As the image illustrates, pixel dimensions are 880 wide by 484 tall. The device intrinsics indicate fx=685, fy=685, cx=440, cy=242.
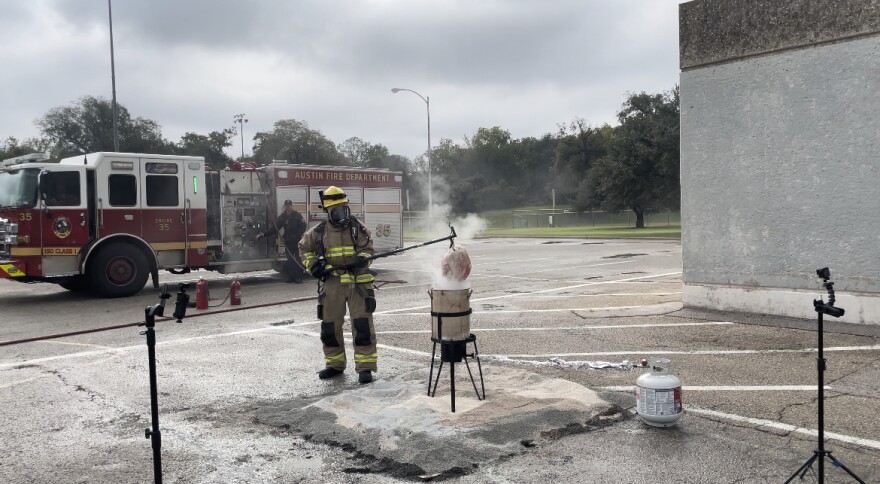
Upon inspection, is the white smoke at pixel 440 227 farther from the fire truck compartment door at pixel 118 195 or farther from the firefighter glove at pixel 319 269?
the firefighter glove at pixel 319 269

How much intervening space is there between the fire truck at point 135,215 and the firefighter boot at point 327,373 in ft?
27.3

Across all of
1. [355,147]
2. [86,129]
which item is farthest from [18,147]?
[355,147]

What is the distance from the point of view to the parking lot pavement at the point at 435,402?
447cm

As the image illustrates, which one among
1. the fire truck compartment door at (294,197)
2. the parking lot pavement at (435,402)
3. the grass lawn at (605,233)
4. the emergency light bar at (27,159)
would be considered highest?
the emergency light bar at (27,159)

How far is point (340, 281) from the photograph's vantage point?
6805 millimetres

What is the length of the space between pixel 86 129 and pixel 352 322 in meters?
58.0

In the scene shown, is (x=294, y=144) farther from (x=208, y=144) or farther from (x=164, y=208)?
(x=164, y=208)

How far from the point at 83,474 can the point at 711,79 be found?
920 centimetres

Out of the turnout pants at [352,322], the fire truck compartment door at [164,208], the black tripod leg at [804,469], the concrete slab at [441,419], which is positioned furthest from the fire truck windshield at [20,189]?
the black tripod leg at [804,469]

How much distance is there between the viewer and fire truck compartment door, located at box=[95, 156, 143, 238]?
13.5 metres

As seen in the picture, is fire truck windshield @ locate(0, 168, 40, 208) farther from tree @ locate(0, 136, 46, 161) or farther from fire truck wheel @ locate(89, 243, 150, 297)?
tree @ locate(0, 136, 46, 161)

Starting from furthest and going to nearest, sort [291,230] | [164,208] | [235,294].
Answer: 1. [291,230]
2. [164,208]
3. [235,294]

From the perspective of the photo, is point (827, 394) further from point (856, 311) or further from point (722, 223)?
point (722, 223)

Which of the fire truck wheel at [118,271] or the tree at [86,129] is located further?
the tree at [86,129]
